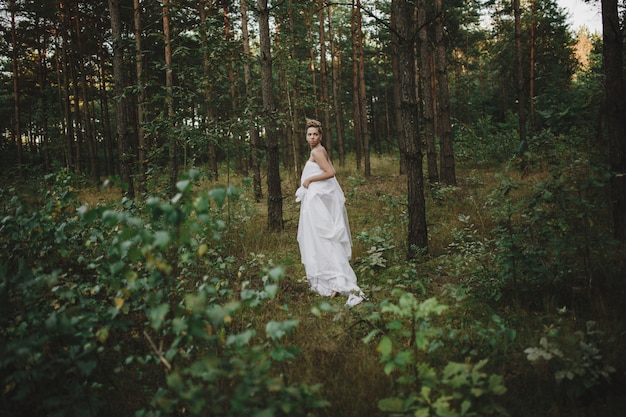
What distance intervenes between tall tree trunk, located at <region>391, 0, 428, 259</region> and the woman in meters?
1.23

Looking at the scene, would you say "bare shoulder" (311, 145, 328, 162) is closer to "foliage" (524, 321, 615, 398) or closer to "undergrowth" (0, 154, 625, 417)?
"undergrowth" (0, 154, 625, 417)

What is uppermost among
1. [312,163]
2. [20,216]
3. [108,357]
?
[312,163]

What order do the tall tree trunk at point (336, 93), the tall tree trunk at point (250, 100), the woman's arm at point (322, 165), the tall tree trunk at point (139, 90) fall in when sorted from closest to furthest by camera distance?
the woman's arm at point (322, 165) → the tall tree trunk at point (139, 90) → the tall tree trunk at point (250, 100) → the tall tree trunk at point (336, 93)

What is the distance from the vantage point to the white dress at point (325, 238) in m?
4.96

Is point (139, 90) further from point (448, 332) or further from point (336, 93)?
point (336, 93)

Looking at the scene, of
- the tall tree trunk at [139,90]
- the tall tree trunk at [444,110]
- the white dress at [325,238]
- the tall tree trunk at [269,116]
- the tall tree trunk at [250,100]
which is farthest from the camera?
the tall tree trunk at [444,110]

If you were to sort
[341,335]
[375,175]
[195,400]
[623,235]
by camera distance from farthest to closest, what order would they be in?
[375,175] < [623,235] < [341,335] < [195,400]

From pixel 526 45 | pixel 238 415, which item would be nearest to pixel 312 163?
pixel 238 415

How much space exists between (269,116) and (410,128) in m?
3.25

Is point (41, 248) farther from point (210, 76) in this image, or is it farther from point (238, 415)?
point (210, 76)

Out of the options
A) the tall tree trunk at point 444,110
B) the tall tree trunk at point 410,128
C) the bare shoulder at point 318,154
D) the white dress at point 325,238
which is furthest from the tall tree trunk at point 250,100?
the tall tree trunk at point 444,110

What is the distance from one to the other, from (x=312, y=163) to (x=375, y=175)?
12204 mm

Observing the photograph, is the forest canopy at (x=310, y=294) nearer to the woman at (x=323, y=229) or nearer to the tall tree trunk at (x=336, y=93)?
the woman at (x=323, y=229)

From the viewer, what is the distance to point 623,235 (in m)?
4.62
